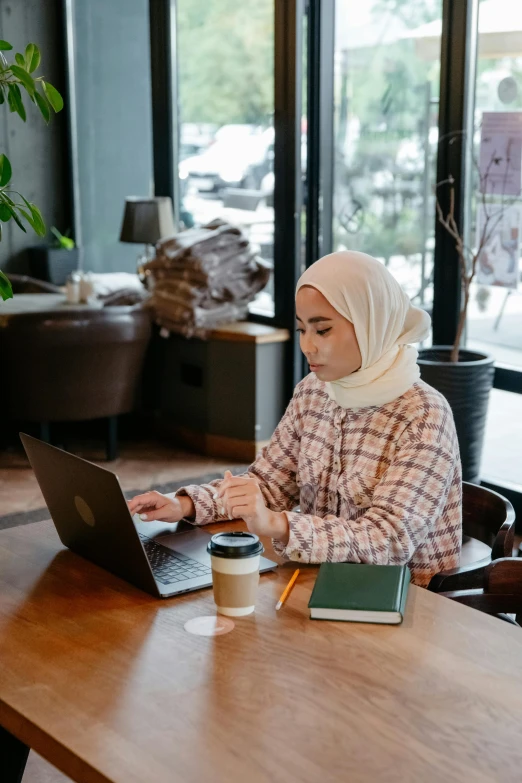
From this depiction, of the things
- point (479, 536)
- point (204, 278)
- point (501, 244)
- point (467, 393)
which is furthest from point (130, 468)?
point (479, 536)

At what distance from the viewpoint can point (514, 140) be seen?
4227 millimetres

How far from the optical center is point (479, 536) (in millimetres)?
2459

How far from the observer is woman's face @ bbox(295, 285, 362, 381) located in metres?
2.04

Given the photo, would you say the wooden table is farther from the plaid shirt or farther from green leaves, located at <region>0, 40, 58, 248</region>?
green leaves, located at <region>0, 40, 58, 248</region>

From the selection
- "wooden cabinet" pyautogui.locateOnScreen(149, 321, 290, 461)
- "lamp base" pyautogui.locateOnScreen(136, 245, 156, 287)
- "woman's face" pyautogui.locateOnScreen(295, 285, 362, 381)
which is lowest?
"wooden cabinet" pyautogui.locateOnScreen(149, 321, 290, 461)

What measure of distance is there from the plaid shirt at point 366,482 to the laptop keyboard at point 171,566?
6.4 inches

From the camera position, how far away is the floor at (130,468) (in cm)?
478

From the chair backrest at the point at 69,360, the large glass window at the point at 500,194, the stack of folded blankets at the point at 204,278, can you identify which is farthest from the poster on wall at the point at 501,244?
the chair backrest at the point at 69,360

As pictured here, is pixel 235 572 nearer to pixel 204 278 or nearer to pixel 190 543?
pixel 190 543

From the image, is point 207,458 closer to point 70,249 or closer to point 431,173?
point 431,173

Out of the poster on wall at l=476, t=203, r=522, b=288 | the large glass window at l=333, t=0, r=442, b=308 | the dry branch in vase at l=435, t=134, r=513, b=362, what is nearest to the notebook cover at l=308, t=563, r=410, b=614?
the dry branch in vase at l=435, t=134, r=513, b=362

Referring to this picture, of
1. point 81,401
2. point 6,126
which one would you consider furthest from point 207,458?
point 6,126

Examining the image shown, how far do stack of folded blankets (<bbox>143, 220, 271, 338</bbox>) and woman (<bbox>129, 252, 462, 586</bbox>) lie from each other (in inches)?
121

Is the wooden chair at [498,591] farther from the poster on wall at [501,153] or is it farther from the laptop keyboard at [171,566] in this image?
the poster on wall at [501,153]
